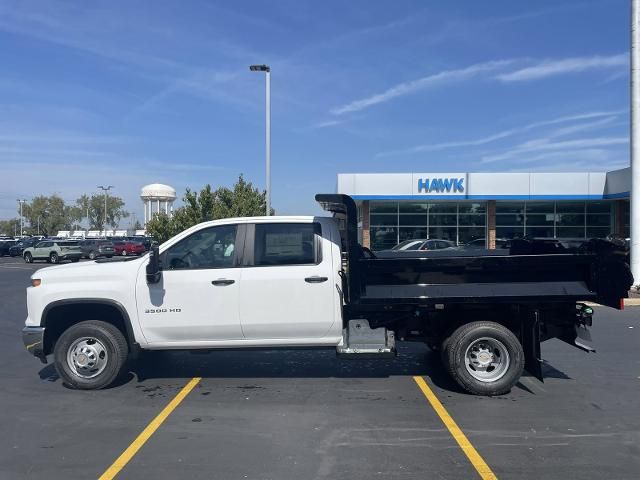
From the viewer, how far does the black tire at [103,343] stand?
21.8ft

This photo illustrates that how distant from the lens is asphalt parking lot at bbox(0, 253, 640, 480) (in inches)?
182

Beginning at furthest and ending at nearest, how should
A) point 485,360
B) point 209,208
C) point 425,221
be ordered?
1. point 425,221
2. point 209,208
3. point 485,360

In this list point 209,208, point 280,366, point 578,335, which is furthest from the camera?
point 209,208

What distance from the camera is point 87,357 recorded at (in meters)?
6.70

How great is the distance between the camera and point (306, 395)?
21.5ft

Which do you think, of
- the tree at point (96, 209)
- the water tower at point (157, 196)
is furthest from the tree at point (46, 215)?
the water tower at point (157, 196)

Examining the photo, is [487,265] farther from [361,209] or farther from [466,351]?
[361,209]

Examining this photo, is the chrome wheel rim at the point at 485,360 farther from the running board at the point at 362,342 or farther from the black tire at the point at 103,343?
the black tire at the point at 103,343

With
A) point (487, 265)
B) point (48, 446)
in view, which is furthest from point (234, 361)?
point (487, 265)

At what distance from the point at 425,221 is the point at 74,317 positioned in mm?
28443

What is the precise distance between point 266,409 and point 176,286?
172 cm

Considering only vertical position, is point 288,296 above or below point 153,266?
below

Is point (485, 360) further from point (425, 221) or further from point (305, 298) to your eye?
point (425, 221)

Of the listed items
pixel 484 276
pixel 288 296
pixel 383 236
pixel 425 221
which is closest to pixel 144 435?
pixel 288 296
